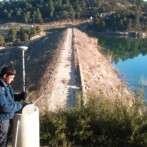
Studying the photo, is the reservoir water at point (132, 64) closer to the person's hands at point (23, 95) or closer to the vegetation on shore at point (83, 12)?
the person's hands at point (23, 95)

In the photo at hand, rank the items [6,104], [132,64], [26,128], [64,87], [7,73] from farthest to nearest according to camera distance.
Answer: [132,64] → [64,87] → [26,128] → [7,73] → [6,104]

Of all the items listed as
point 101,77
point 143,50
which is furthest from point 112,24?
point 101,77

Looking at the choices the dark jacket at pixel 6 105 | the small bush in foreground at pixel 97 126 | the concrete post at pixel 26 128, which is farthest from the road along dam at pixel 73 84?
the dark jacket at pixel 6 105

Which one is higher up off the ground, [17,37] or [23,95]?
[23,95]

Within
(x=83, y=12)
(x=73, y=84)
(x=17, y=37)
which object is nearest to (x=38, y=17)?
(x=83, y=12)

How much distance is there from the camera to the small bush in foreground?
245 inches

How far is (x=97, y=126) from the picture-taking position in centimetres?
640

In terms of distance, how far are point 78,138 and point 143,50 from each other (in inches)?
1676

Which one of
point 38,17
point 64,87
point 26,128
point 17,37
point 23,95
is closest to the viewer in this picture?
point 26,128

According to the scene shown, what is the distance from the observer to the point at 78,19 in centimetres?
8819

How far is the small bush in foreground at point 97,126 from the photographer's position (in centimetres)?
622

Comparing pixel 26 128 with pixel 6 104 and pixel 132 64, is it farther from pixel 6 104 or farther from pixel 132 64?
pixel 132 64

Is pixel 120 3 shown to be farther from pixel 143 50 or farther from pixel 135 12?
pixel 143 50

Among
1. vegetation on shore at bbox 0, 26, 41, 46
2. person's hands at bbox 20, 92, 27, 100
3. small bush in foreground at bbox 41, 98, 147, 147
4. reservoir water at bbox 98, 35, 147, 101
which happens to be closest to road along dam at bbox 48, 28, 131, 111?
reservoir water at bbox 98, 35, 147, 101
